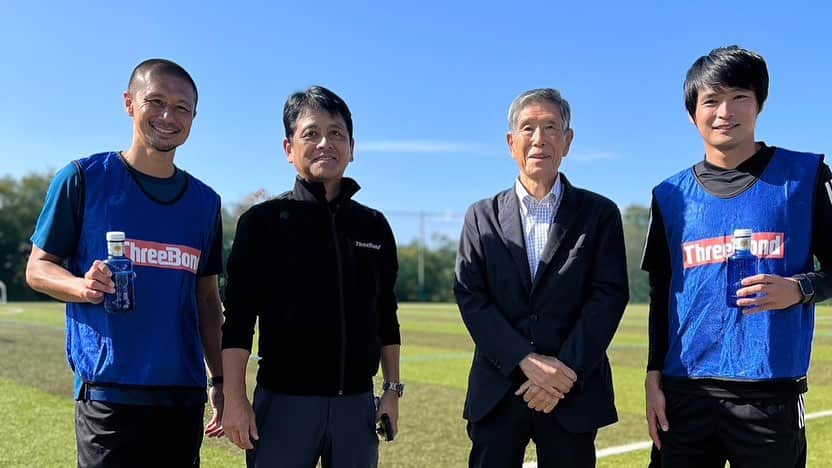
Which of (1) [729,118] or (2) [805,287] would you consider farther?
(1) [729,118]

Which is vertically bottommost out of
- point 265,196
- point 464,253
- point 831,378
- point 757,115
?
point 831,378

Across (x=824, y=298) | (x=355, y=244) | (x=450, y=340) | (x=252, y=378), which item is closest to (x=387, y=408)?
(x=355, y=244)

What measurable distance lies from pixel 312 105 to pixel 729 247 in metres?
1.86

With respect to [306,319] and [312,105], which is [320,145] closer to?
[312,105]

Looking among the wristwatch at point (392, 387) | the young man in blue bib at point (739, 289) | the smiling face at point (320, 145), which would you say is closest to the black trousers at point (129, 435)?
the wristwatch at point (392, 387)

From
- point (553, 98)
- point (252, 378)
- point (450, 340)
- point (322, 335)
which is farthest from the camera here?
point (450, 340)

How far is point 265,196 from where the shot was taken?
11.3 feet

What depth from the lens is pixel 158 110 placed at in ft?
10.3

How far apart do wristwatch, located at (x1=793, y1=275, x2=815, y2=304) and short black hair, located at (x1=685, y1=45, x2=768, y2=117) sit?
761 mm

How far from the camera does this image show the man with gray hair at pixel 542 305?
3.08 metres

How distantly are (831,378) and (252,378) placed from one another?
8354 millimetres

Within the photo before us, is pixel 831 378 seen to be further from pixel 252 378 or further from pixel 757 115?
pixel 757 115

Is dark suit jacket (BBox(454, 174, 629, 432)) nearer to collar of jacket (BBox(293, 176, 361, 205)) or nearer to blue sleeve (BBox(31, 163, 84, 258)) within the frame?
collar of jacket (BBox(293, 176, 361, 205))

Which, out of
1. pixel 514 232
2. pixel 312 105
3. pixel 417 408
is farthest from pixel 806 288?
pixel 417 408
